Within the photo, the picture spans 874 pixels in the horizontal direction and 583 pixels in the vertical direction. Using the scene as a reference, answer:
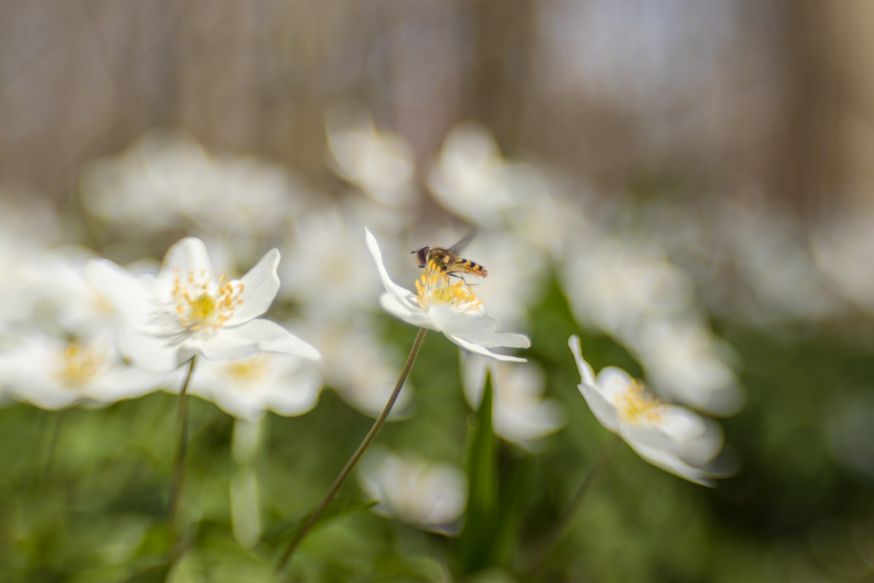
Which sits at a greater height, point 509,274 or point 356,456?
point 356,456

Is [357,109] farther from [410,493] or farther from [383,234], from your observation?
[410,493]

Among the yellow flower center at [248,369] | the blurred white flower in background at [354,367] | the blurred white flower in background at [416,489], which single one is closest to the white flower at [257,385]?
the yellow flower center at [248,369]

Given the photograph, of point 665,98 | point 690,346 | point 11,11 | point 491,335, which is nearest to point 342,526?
point 491,335

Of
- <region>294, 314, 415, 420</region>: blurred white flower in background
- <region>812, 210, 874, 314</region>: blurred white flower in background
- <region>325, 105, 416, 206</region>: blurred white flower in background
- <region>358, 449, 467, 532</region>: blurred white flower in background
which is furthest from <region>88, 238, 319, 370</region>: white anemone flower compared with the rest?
<region>812, 210, 874, 314</region>: blurred white flower in background

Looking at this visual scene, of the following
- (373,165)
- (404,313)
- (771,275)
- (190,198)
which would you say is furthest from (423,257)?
(771,275)

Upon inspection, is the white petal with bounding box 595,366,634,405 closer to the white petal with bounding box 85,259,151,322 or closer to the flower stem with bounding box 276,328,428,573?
the flower stem with bounding box 276,328,428,573

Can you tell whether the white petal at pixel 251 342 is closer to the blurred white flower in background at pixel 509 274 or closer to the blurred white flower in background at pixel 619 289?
the blurred white flower in background at pixel 509 274

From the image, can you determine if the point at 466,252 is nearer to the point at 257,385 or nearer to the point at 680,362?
the point at 680,362
